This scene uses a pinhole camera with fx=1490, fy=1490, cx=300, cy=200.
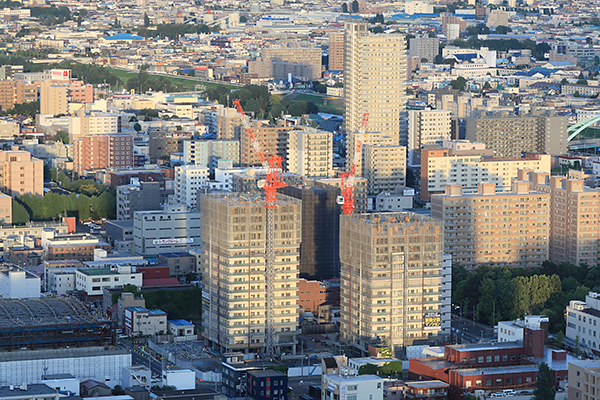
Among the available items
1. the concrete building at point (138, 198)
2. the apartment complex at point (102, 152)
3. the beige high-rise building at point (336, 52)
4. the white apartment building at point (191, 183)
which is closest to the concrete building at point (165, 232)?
the concrete building at point (138, 198)

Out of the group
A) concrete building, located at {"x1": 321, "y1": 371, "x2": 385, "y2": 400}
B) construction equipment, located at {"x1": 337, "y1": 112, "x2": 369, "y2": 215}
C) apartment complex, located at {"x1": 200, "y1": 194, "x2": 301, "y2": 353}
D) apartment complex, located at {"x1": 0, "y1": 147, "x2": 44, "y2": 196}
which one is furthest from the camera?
apartment complex, located at {"x1": 0, "y1": 147, "x2": 44, "y2": 196}

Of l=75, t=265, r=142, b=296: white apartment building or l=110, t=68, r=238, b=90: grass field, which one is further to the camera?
l=110, t=68, r=238, b=90: grass field

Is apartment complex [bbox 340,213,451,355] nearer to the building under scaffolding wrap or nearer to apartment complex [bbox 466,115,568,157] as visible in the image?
the building under scaffolding wrap

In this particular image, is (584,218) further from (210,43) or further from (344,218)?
(210,43)

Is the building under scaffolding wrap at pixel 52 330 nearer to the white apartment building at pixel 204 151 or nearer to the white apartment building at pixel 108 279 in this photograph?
the white apartment building at pixel 108 279

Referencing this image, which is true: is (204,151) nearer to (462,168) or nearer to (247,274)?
Answer: (462,168)

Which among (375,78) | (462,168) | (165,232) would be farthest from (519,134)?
(165,232)

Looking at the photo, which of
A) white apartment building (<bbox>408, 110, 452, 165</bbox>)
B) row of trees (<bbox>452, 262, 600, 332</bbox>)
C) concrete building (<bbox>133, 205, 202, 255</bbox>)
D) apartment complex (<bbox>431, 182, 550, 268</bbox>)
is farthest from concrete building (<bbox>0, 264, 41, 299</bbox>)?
white apartment building (<bbox>408, 110, 452, 165</bbox>)
